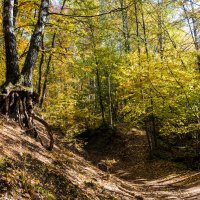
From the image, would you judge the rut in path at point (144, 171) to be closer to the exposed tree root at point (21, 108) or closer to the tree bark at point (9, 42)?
the exposed tree root at point (21, 108)

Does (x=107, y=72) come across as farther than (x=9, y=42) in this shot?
Yes

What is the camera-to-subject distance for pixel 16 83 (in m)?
8.33

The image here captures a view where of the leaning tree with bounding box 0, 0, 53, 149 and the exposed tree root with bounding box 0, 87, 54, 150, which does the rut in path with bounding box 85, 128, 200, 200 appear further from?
the leaning tree with bounding box 0, 0, 53, 149

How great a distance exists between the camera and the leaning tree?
26.4ft

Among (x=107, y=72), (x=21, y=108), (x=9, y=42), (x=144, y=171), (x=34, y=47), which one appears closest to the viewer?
(x=21, y=108)

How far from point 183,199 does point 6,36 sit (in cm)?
773

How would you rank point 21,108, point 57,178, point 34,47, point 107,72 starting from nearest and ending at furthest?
point 57,178
point 21,108
point 34,47
point 107,72

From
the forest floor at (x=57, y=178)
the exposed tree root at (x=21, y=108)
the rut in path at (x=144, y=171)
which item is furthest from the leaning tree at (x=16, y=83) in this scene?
the rut in path at (x=144, y=171)

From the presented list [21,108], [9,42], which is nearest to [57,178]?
[21,108]

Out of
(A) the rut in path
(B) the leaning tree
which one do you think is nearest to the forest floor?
(A) the rut in path

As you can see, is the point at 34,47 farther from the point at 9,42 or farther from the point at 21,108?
the point at 21,108

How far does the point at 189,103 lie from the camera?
1321cm

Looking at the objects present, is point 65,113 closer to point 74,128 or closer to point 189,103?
point 74,128

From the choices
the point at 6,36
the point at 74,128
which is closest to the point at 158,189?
the point at 6,36
